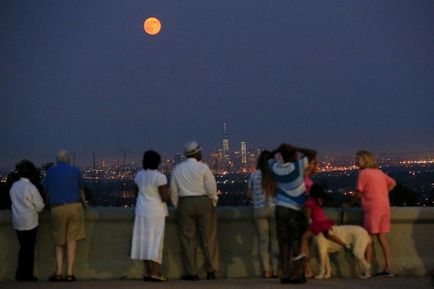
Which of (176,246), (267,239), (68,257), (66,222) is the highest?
(66,222)

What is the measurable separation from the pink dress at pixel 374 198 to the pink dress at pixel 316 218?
984 mm

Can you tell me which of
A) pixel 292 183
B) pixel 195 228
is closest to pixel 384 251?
pixel 292 183

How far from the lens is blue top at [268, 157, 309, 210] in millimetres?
10414

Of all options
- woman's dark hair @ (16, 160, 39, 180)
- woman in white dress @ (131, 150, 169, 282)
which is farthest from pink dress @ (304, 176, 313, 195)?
woman's dark hair @ (16, 160, 39, 180)

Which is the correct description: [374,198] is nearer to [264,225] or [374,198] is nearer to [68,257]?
[264,225]

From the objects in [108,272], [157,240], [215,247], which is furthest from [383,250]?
[108,272]

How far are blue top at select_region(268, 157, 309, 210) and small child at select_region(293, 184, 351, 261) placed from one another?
0.43 ft

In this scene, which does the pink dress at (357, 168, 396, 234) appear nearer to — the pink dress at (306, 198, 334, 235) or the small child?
the small child

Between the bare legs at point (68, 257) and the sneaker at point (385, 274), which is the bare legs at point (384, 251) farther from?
the bare legs at point (68, 257)

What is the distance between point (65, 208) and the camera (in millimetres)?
11305

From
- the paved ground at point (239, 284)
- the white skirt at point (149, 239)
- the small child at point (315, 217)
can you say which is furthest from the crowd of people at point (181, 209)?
the paved ground at point (239, 284)

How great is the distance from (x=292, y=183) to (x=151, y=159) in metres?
2.11

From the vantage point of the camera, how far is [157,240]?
1114 cm

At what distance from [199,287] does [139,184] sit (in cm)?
178
